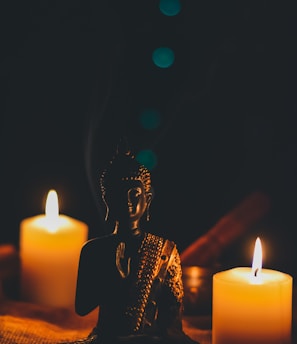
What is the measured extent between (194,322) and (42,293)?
0.44m

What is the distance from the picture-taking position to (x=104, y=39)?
7.82 feet

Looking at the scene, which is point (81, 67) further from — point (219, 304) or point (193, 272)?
point (219, 304)

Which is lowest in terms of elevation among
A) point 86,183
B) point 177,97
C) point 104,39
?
point 86,183

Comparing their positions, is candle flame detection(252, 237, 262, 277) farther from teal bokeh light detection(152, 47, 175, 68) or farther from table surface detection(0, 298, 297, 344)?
teal bokeh light detection(152, 47, 175, 68)

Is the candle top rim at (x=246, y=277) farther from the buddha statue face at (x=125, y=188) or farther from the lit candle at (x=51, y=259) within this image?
the lit candle at (x=51, y=259)

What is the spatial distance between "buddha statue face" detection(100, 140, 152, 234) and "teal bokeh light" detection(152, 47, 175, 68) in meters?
0.73

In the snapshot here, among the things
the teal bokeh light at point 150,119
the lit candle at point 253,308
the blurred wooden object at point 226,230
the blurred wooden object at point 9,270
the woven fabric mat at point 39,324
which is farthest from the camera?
the teal bokeh light at point 150,119

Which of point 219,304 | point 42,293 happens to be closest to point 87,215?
point 42,293

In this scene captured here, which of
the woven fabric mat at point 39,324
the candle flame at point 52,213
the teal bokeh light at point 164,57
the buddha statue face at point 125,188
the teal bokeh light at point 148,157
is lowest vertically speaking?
the woven fabric mat at point 39,324

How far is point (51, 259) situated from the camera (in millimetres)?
2184

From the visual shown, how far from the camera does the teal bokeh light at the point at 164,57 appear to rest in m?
2.35

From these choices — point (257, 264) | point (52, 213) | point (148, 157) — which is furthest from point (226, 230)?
point (257, 264)

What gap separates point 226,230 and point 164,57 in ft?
1.68

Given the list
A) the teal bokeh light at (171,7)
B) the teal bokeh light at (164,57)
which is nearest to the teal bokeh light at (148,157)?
the teal bokeh light at (164,57)
